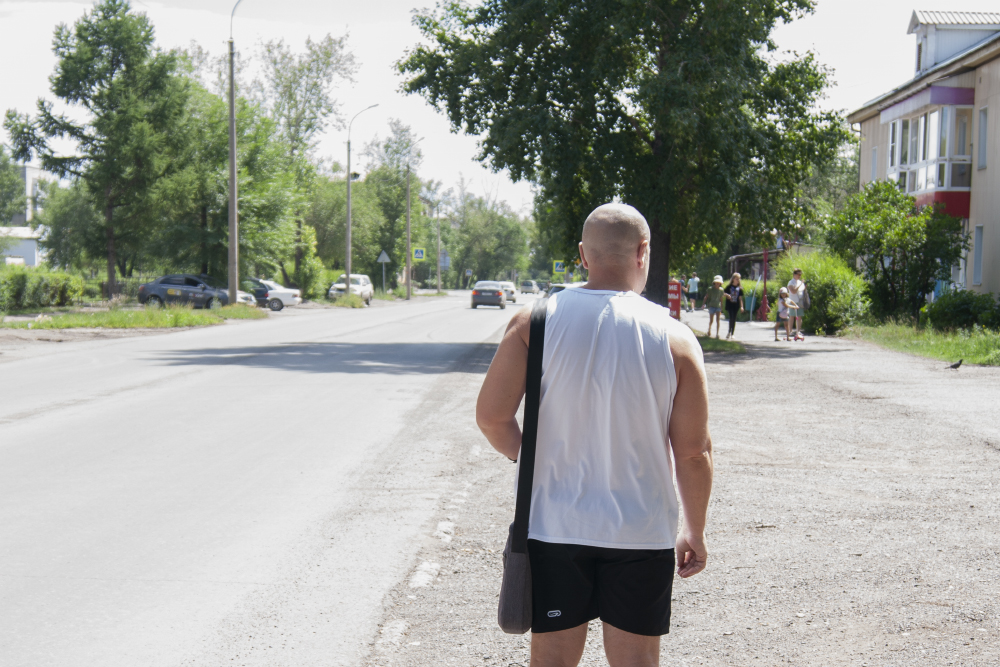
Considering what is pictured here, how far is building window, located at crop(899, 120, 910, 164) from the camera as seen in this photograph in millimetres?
32328

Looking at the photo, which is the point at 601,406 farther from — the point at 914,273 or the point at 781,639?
the point at 914,273

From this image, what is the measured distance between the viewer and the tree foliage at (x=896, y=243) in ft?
82.0

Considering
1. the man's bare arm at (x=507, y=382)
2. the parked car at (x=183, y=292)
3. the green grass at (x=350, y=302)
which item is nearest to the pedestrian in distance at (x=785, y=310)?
the parked car at (x=183, y=292)

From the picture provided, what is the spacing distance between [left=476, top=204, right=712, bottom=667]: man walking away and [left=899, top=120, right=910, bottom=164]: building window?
108ft

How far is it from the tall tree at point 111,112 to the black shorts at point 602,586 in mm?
41422

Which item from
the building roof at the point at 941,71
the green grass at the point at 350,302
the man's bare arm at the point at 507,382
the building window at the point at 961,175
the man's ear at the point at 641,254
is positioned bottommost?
the green grass at the point at 350,302

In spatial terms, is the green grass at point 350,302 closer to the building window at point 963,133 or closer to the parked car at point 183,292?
the parked car at point 183,292

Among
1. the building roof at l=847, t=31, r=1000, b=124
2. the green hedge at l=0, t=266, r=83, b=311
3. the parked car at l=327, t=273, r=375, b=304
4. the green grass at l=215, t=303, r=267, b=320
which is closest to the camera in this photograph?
the building roof at l=847, t=31, r=1000, b=124

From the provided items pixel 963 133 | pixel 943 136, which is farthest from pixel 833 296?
pixel 963 133

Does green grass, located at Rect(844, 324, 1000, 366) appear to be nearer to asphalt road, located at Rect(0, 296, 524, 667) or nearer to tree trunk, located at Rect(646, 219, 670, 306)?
tree trunk, located at Rect(646, 219, 670, 306)

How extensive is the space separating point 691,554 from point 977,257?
29012 millimetres

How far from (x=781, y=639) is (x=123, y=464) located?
5614 mm

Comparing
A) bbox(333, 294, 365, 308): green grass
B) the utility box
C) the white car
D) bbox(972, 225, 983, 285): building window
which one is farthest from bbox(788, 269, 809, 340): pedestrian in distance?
bbox(333, 294, 365, 308): green grass

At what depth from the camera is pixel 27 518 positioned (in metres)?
5.95
